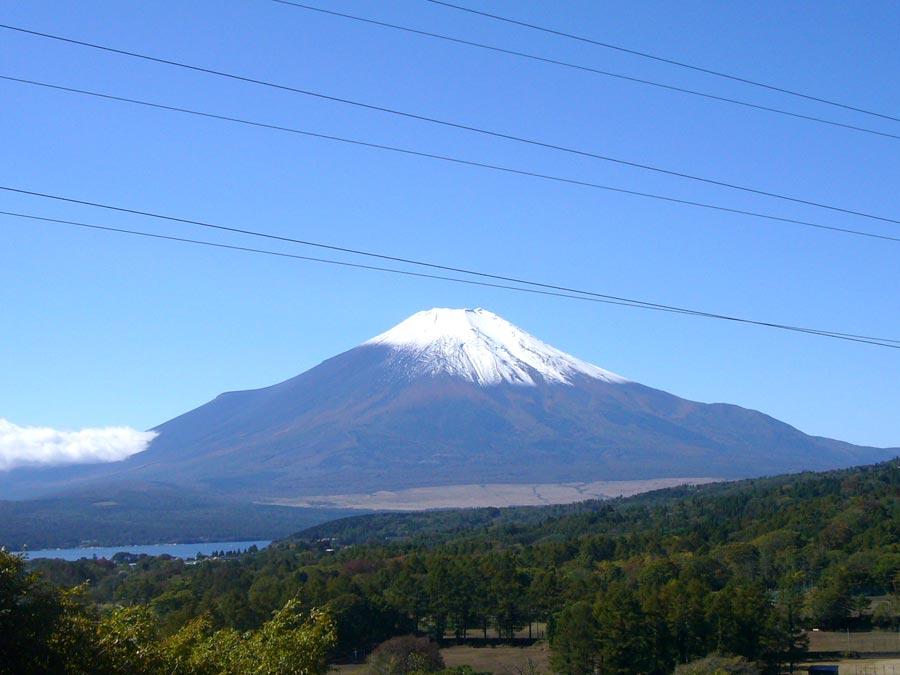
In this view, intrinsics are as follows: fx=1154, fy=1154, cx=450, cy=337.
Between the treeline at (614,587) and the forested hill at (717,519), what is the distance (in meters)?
0.27

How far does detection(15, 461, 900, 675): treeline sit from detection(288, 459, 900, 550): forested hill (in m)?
0.27

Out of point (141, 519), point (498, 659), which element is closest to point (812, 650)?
point (498, 659)

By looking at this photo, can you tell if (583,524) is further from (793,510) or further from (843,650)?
(843,650)

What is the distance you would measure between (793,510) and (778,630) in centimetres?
2989

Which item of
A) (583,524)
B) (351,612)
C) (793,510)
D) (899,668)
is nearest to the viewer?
(899,668)

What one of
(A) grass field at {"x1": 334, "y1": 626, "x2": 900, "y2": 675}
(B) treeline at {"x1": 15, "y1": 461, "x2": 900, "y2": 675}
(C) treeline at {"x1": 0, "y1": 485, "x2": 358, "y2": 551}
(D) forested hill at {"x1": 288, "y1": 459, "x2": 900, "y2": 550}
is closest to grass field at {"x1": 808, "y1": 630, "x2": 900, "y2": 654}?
(A) grass field at {"x1": 334, "y1": 626, "x2": 900, "y2": 675}

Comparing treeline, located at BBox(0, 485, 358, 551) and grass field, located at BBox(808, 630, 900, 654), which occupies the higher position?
treeline, located at BBox(0, 485, 358, 551)

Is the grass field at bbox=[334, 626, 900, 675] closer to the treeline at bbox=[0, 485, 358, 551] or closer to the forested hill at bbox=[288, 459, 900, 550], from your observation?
the forested hill at bbox=[288, 459, 900, 550]

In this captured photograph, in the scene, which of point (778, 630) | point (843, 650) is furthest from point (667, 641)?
point (843, 650)

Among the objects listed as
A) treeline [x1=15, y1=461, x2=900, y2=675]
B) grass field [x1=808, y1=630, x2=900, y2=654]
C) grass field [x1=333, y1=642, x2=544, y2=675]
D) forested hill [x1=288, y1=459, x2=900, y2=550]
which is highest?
forested hill [x1=288, y1=459, x2=900, y2=550]

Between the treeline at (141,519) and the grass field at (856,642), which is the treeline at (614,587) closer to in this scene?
the grass field at (856,642)

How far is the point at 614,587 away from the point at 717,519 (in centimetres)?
3481

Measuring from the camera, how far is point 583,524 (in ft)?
276

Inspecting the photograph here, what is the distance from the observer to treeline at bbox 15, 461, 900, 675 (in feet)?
118
